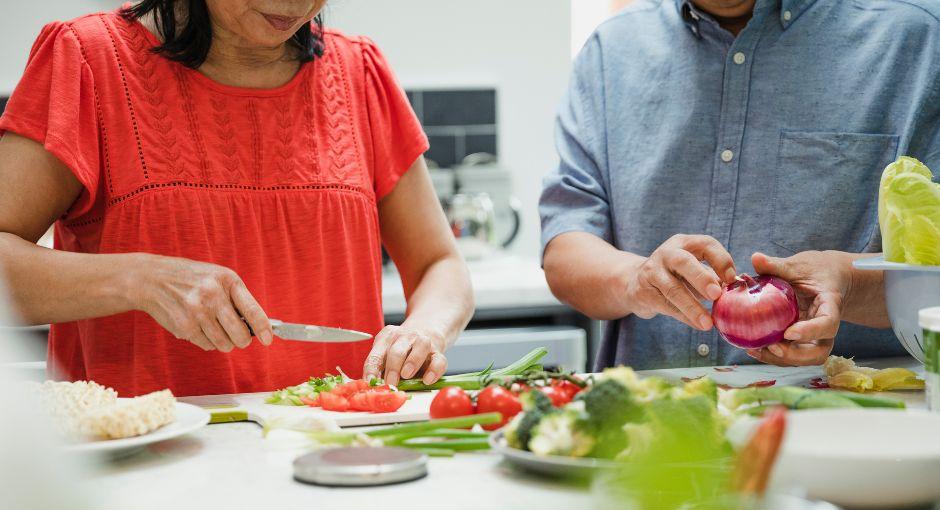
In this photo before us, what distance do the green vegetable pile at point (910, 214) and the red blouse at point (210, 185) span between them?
2.65ft

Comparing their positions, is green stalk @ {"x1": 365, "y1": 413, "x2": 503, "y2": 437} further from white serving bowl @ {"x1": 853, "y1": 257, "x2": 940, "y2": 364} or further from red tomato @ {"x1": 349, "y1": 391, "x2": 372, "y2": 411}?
white serving bowl @ {"x1": 853, "y1": 257, "x2": 940, "y2": 364}

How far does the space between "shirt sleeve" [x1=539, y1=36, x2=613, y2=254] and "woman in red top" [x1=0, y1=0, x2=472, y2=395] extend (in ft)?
0.77

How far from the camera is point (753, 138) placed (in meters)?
1.87

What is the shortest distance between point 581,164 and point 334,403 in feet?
2.77

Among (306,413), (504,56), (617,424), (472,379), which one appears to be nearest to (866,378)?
(472,379)

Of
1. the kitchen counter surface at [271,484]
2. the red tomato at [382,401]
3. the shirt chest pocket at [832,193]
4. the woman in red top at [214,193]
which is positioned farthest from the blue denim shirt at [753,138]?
the kitchen counter surface at [271,484]

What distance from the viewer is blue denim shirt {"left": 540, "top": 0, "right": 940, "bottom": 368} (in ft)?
5.96

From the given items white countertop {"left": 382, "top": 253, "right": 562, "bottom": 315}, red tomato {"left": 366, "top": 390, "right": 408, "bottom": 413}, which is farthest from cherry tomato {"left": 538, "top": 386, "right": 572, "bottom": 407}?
white countertop {"left": 382, "top": 253, "right": 562, "bottom": 315}

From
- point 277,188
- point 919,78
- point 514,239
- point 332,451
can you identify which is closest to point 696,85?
point 919,78

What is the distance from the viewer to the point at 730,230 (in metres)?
1.87

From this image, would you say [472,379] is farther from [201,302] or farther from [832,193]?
[832,193]

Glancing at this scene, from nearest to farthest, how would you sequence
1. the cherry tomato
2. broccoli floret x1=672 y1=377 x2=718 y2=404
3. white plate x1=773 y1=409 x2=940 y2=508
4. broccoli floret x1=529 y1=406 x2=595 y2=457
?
white plate x1=773 y1=409 x2=940 y2=508, broccoli floret x1=529 y1=406 x2=595 y2=457, broccoli floret x1=672 y1=377 x2=718 y2=404, the cherry tomato

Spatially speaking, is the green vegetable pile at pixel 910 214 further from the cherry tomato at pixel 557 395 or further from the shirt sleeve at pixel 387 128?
the shirt sleeve at pixel 387 128

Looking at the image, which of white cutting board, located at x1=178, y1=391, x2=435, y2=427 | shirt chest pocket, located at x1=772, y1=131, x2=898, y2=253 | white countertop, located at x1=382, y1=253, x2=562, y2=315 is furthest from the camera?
white countertop, located at x1=382, y1=253, x2=562, y2=315
